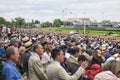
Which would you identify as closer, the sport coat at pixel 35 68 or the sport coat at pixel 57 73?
the sport coat at pixel 57 73

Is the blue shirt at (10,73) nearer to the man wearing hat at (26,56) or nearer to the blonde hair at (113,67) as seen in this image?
the blonde hair at (113,67)

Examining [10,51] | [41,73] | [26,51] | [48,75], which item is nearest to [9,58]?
[10,51]

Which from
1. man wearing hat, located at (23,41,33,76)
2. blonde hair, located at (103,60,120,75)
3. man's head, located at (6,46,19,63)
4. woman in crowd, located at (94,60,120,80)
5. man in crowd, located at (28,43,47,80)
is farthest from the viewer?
man wearing hat, located at (23,41,33,76)

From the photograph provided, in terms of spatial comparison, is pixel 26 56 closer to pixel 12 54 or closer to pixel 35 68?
pixel 35 68

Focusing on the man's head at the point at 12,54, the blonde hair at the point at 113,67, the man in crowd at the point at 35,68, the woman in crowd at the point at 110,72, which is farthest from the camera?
the man in crowd at the point at 35,68

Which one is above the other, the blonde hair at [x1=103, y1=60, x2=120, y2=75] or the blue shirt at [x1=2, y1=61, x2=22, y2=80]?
the blonde hair at [x1=103, y1=60, x2=120, y2=75]

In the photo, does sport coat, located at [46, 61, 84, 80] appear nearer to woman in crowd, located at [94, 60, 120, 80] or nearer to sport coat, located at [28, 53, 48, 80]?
sport coat, located at [28, 53, 48, 80]

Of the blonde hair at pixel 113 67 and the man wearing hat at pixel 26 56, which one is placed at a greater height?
the blonde hair at pixel 113 67

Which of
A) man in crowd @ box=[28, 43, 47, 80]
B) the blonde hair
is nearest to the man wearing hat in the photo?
man in crowd @ box=[28, 43, 47, 80]

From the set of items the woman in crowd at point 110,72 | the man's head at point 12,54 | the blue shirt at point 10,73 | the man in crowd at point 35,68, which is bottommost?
the man in crowd at point 35,68

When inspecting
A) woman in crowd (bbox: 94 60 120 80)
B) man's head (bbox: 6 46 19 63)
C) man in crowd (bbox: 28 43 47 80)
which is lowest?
man in crowd (bbox: 28 43 47 80)

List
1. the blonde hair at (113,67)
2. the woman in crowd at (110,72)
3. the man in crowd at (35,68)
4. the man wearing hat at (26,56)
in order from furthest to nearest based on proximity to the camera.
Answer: the man wearing hat at (26,56) < the man in crowd at (35,68) < the blonde hair at (113,67) < the woman in crowd at (110,72)

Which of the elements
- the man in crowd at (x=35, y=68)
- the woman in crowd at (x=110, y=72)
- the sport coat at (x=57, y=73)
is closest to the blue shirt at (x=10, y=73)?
the sport coat at (x=57, y=73)

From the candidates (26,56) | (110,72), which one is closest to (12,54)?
(110,72)
